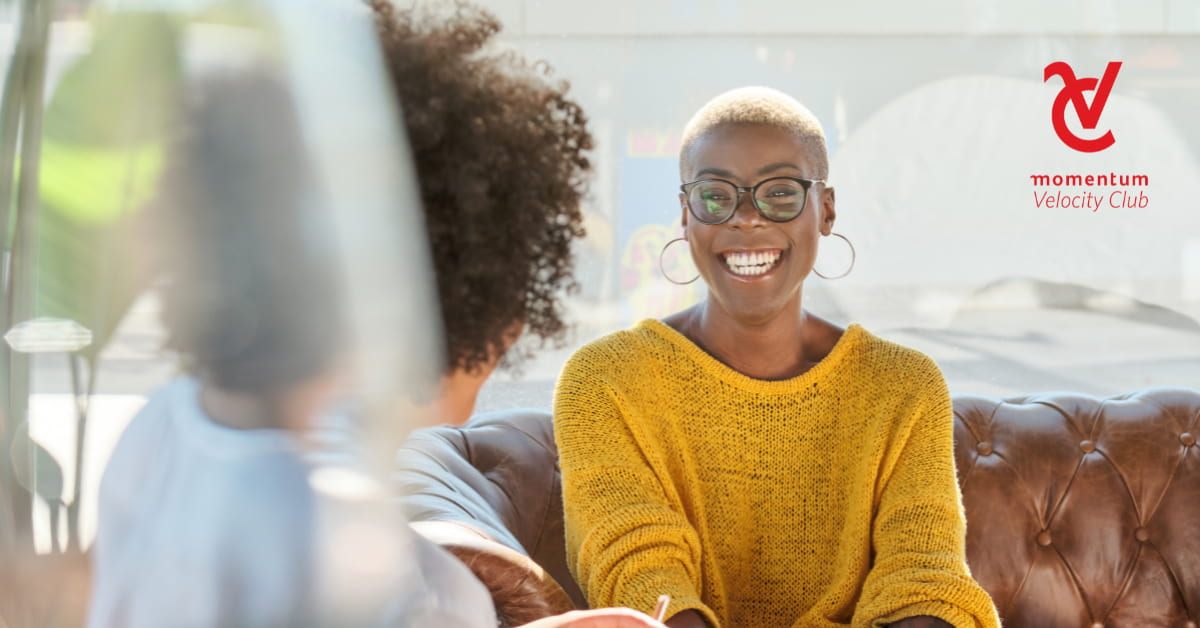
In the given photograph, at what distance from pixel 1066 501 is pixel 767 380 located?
0.78 m

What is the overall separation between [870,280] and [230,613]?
265 centimetres

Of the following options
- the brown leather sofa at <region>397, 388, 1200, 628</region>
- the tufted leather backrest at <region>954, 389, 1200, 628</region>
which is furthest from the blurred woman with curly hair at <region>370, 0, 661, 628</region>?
the tufted leather backrest at <region>954, 389, 1200, 628</region>

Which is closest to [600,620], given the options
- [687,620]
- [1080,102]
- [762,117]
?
[687,620]

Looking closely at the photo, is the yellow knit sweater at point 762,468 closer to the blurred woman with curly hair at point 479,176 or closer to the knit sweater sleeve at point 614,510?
the knit sweater sleeve at point 614,510

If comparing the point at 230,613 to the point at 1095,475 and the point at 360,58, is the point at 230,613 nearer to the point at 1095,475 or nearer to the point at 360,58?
the point at 360,58

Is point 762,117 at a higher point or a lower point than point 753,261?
higher

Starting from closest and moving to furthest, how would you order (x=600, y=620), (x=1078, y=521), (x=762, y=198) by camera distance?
1. (x=600, y=620)
2. (x=762, y=198)
3. (x=1078, y=521)

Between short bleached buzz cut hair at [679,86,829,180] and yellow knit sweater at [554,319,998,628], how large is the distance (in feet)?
0.79

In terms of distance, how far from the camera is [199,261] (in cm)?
32

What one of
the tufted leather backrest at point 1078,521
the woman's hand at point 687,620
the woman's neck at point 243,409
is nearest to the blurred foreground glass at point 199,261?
the woman's neck at point 243,409

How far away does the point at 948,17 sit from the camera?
2.85m

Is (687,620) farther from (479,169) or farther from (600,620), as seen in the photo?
(479,169)

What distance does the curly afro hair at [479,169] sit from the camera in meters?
0.34

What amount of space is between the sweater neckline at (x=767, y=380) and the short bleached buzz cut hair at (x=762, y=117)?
0.21 meters
